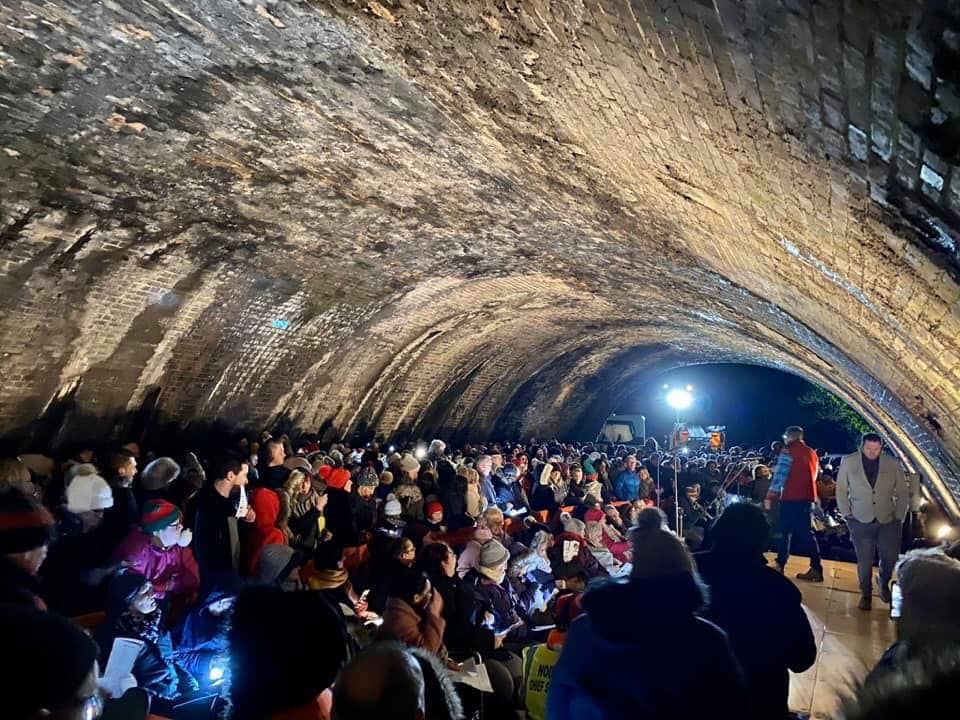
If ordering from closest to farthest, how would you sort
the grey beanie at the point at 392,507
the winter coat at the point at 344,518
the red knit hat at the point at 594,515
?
the winter coat at the point at 344,518, the grey beanie at the point at 392,507, the red knit hat at the point at 594,515

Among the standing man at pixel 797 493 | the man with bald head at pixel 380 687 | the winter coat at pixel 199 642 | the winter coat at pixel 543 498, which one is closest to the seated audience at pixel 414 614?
the winter coat at pixel 199 642

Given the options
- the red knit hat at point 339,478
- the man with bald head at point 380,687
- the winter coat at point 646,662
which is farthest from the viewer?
the red knit hat at point 339,478

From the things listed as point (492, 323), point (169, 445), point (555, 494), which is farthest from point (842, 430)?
point (169, 445)

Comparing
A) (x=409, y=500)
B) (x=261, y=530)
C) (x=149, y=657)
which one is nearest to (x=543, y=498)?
(x=409, y=500)

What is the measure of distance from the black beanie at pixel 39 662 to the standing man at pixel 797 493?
8.25 m

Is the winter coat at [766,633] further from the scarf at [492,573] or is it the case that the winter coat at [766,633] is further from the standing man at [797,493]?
the standing man at [797,493]

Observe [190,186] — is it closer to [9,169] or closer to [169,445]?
[9,169]

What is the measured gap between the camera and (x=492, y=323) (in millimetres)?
14344

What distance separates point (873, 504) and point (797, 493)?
1448 millimetres

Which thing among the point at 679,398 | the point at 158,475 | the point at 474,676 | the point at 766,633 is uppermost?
the point at 766,633

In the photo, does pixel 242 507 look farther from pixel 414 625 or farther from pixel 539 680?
pixel 539 680

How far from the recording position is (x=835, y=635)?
6531 mm

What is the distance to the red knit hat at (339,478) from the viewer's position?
814cm

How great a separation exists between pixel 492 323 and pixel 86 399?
24.8ft
